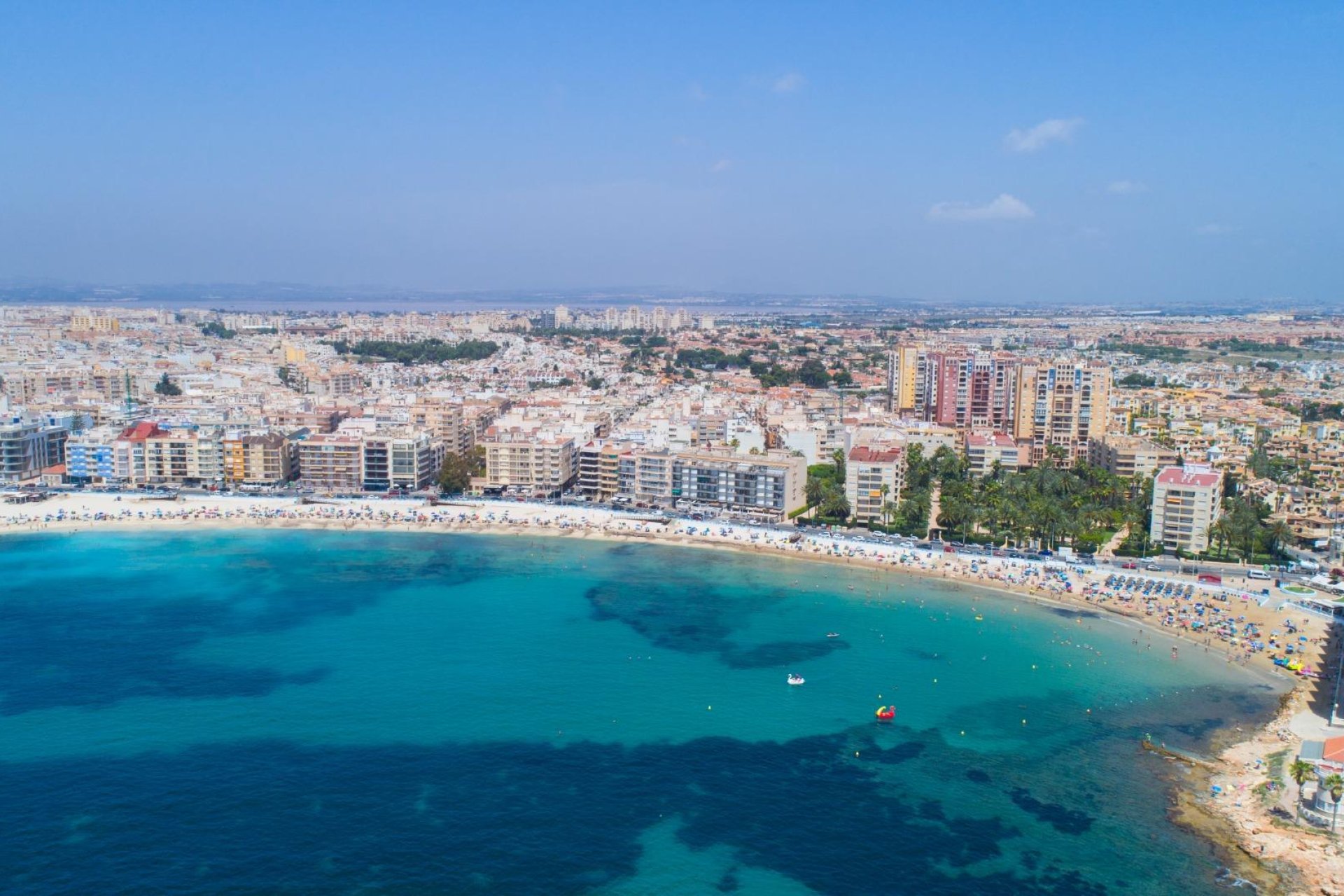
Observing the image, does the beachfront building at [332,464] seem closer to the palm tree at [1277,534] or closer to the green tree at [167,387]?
the green tree at [167,387]

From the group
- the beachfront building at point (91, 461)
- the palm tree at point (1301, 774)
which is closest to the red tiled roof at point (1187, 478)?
the palm tree at point (1301, 774)

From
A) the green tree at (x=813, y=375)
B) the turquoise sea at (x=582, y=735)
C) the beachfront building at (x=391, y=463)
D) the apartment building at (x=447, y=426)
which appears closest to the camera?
the turquoise sea at (x=582, y=735)

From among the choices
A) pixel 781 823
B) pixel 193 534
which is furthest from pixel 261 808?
pixel 193 534

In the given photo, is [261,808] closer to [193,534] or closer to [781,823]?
[781,823]

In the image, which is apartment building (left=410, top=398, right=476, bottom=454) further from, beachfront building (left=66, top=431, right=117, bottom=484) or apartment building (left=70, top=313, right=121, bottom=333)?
apartment building (left=70, top=313, right=121, bottom=333)

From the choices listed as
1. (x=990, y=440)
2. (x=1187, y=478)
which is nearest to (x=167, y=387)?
(x=990, y=440)

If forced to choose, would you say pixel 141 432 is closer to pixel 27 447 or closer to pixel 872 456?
pixel 27 447
